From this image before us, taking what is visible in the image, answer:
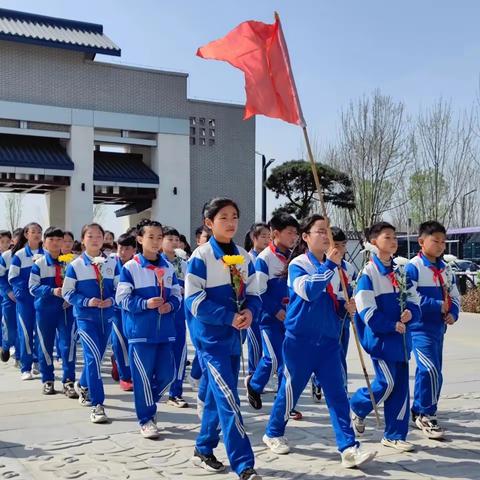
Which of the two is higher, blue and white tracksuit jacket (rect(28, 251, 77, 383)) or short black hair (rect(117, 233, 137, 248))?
short black hair (rect(117, 233, 137, 248))

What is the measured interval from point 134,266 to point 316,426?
2.12 meters

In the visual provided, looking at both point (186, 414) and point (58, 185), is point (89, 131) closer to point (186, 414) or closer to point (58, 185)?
point (58, 185)

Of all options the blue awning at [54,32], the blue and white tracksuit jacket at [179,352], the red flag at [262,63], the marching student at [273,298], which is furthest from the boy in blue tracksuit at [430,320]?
the blue awning at [54,32]

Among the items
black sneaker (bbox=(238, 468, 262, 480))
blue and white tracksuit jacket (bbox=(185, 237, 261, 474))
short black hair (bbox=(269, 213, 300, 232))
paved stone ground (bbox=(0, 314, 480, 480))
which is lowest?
paved stone ground (bbox=(0, 314, 480, 480))

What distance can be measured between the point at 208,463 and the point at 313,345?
109 cm

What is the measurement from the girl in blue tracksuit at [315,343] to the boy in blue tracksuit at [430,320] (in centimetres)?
98

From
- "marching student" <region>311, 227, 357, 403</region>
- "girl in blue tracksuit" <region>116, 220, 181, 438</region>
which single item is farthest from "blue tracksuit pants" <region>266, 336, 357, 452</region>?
"girl in blue tracksuit" <region>116, 220, 181, 438</region>

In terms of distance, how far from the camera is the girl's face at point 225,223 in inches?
181

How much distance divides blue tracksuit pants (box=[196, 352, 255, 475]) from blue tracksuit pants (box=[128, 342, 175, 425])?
0.98m

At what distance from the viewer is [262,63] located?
206 inches

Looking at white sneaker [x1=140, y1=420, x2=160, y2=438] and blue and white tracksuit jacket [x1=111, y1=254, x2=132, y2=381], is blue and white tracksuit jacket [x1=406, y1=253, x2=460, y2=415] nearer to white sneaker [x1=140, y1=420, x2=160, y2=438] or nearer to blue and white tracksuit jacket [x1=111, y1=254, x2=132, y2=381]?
white sneaker [x1=140, y1=420, x2=160, y2=438]

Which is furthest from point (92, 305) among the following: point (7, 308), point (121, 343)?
point (7, 308)

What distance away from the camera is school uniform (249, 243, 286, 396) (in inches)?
255

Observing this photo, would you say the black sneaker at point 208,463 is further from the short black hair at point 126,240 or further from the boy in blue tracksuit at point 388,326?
the short black hair at point 126,240
